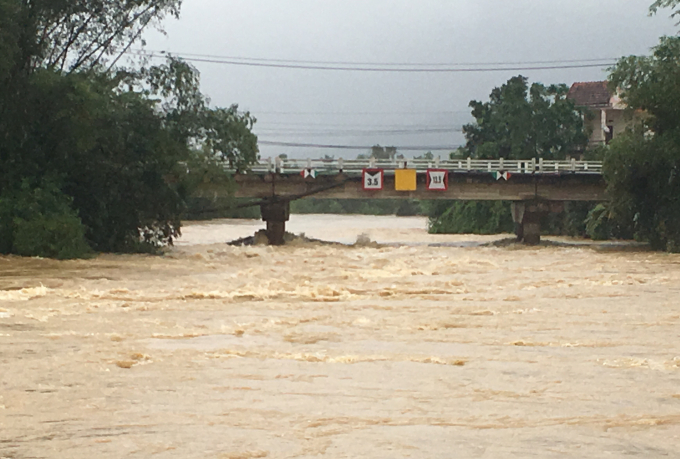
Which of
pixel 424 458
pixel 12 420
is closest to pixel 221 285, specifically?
pixel 12 420

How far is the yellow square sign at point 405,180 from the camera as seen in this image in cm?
4925

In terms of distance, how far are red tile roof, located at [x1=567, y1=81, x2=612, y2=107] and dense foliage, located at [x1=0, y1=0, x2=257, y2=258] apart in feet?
156

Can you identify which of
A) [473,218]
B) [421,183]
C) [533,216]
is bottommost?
[473,218]

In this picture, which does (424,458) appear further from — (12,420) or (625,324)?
(625,324)

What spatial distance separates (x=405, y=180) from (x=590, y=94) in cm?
3488

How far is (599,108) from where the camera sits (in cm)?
7400

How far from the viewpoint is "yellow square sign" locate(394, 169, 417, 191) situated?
49.2 meters

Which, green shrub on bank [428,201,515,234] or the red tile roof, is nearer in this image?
green shrub on bank [428,201,515,234]

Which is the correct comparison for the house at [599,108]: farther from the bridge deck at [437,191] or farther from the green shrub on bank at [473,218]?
the bridge deck at [437,191]

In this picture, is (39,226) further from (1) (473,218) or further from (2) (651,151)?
(1) (473,218)

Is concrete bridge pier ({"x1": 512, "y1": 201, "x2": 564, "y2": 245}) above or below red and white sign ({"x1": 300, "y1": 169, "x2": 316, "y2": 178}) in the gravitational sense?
below

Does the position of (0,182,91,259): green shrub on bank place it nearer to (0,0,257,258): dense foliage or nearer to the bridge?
(0,0,257,258): dense foliage

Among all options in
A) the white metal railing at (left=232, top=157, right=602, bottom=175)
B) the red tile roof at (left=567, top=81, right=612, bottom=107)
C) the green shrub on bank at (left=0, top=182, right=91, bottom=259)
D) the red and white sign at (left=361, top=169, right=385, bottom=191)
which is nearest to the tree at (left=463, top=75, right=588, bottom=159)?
the red tile roof at (left=567, top=81, right=612, bottom=107)

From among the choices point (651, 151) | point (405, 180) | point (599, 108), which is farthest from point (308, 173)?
point (599, 108)
